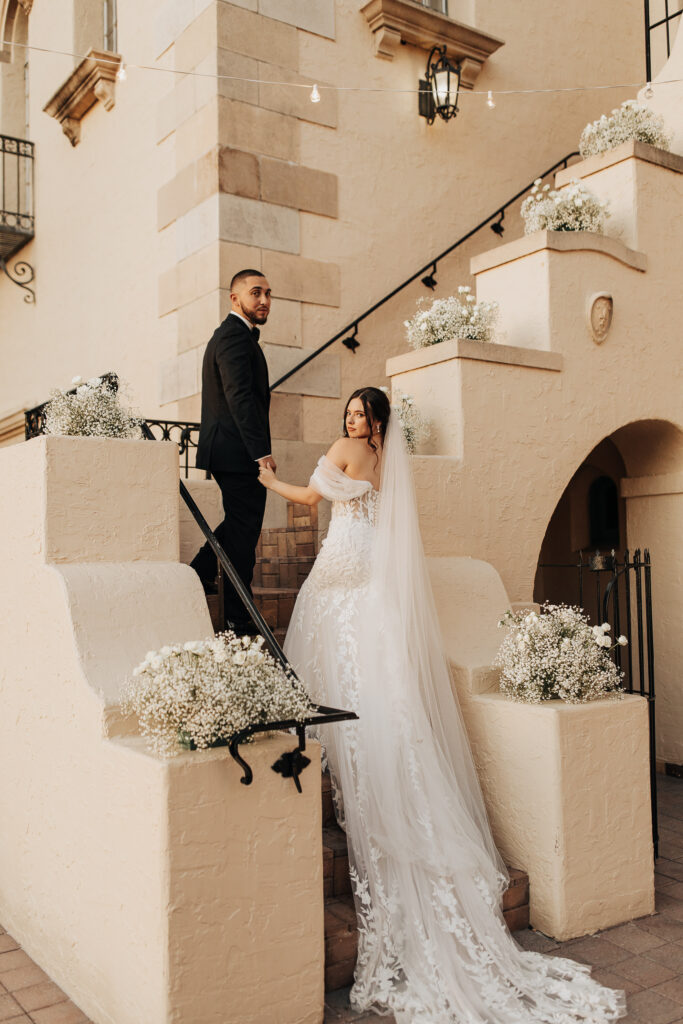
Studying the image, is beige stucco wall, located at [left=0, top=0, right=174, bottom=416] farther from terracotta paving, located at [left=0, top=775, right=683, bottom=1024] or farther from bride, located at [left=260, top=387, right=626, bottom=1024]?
terracotta paving, located at [left=0, top=775, right=683, bottom=1024]

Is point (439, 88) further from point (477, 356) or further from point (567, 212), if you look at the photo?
point (477, 356)

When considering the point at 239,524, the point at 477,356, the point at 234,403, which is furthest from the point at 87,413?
the point at 477,356

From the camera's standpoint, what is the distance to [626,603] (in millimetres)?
7844

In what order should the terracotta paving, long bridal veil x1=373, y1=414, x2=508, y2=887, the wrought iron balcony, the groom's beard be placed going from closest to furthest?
the terracotta paving < long bridal veil x1=373, y1=414, x2=508, y2=887 < the groom's beard < the wrought iron balcony

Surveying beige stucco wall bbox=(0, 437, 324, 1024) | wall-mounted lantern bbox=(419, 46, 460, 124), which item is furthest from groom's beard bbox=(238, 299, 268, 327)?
wall-mounted lantern bbox=(419, 46, 460, 124)

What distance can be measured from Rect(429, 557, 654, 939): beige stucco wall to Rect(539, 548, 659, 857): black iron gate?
1.33 ft

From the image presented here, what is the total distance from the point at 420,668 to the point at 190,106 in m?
4.88

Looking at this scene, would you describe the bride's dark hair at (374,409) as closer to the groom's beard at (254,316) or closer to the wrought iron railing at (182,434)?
the groom's beard at (254,316)

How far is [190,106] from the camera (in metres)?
7.06

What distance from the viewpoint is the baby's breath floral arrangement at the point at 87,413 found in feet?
13.3

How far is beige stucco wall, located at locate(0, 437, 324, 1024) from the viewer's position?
3062 millimetres

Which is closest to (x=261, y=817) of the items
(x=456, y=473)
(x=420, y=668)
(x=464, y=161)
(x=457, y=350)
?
(x=420, y=668)

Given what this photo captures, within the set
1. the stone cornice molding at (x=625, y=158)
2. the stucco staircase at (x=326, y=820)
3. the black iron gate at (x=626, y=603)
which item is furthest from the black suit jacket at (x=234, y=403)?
the stone cornice molding at (x=625, y=158)

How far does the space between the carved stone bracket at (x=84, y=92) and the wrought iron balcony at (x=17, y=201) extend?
54.1 inches
